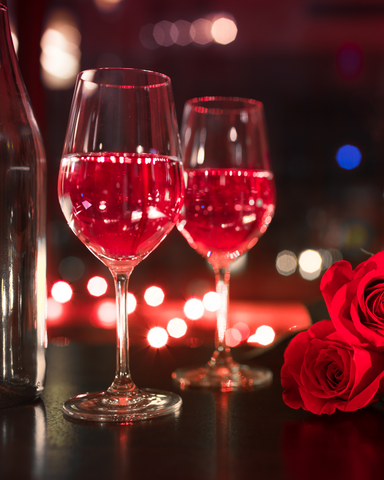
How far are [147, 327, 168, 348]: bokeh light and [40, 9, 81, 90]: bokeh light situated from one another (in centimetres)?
308

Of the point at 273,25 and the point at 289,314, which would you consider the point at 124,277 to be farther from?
the point at 273,25

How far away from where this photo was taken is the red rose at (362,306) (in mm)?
456

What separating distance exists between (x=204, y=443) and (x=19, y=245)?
0.27 meters

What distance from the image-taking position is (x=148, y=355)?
0.75 m

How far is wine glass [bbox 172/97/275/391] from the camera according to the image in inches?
29.3

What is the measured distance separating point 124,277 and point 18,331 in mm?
117

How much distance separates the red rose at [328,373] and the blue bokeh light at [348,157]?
11.2 ft

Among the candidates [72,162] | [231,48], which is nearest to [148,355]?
[72,162]

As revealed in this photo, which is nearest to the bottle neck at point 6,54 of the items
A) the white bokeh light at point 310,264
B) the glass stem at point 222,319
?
the glass stem at point 222,319

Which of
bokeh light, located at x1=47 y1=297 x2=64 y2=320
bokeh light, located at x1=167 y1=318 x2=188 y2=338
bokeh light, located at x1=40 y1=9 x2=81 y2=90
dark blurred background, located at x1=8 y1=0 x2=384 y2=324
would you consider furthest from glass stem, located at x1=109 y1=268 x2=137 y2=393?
bokeh light, located at x1=40 y1=9 x2=81 y2=90

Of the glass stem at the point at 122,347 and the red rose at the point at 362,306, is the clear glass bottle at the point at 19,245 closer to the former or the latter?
the glass stem at the point at 122,347

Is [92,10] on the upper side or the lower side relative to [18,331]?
upper

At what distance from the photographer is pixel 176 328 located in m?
1.00

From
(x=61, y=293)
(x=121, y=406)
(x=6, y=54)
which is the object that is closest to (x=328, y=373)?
(x=121, y=406)
